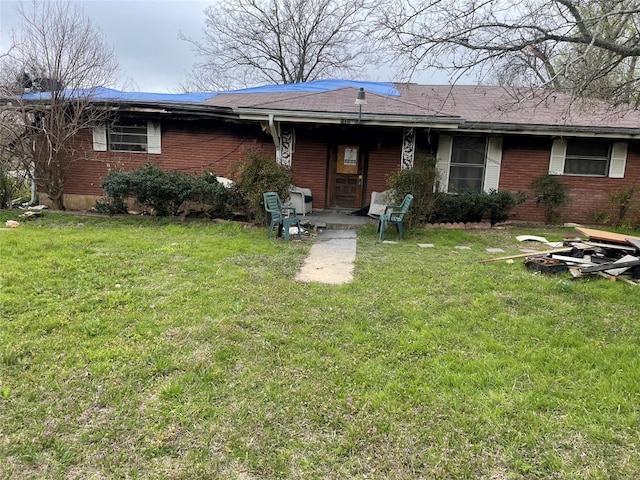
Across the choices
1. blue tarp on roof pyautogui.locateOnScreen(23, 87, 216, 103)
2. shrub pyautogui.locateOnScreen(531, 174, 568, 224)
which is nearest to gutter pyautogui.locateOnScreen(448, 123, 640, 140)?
shrub pyautogui.locateOnScreen(531, 174, 568, 224)

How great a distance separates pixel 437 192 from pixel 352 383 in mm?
7130

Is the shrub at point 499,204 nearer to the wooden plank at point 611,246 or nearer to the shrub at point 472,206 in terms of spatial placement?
the shrub at point 472,206

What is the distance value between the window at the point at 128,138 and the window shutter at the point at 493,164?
911 cm

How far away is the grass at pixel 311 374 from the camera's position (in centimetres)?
221

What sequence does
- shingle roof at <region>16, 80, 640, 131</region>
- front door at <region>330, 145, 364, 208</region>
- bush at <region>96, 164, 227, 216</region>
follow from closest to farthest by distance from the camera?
shingle roof at <region>16, 80, 640, 131</region>, bush at <region>96, 164, 227, 216</region>, front door at <region>330, 145, 364, 208</region>

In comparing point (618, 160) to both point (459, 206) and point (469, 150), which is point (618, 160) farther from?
point (459, 206)

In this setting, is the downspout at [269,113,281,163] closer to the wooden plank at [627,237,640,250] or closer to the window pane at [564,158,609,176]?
the wooden plank at [627,237,640,250]

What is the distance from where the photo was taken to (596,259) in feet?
18.8

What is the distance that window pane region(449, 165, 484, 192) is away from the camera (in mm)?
10992

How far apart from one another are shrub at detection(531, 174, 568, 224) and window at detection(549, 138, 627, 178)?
64 cm

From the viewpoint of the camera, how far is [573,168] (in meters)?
10.8

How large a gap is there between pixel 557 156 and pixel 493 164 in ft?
5.36

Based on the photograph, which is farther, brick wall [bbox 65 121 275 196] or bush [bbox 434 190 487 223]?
brick wall [bbox 65 121 275 196]

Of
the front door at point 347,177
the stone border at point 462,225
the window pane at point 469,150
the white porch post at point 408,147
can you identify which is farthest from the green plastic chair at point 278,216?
the window pane at point 469,150
